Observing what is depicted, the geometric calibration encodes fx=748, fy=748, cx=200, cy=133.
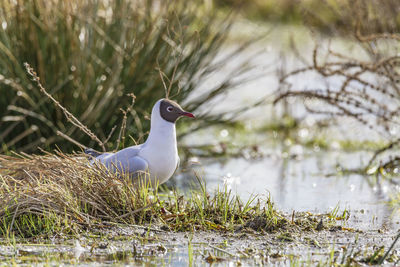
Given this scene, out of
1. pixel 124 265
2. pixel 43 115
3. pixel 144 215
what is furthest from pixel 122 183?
pixel 43 115

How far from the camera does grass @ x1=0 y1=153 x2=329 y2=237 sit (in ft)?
12.6

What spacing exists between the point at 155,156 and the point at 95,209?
47 cm

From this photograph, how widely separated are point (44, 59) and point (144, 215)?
1.94 m

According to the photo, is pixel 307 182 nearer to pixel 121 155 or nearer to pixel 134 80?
pixel 134 80

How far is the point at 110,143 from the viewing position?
17.9ft

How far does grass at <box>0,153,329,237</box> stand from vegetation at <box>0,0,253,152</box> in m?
1.23

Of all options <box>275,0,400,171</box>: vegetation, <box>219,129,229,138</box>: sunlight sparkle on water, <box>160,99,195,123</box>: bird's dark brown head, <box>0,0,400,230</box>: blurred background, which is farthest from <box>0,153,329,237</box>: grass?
<box>219,129,229,138</box>: sunlight sparkle on water

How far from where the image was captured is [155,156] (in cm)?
419

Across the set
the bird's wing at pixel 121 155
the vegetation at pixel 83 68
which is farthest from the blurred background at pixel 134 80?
the bird's wing at pixel 121 155

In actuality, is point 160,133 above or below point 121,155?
above

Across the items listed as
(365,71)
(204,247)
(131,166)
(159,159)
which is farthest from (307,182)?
(204,247)

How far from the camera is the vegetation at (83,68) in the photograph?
5395 mm

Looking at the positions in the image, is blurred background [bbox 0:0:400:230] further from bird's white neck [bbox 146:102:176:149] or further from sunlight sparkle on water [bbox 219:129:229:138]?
sunlight sparkle on water [bbox 219:129:229:138]

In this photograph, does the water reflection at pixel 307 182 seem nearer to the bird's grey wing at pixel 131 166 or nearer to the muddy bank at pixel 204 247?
the muddy bank at pixel 204 247
